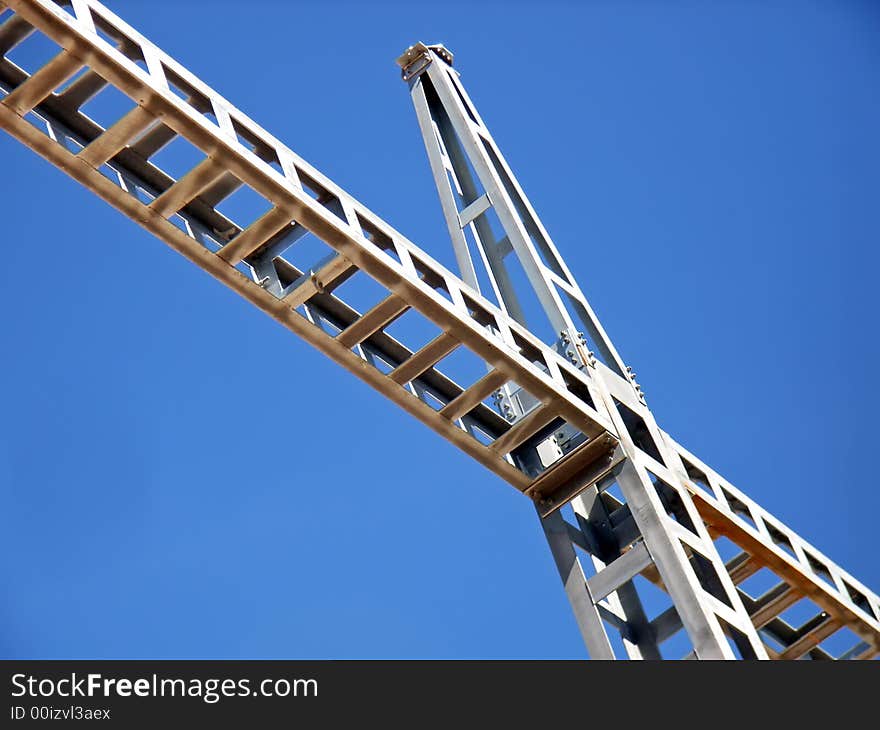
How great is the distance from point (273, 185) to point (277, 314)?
1.05 m

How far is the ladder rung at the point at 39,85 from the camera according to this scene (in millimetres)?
11406

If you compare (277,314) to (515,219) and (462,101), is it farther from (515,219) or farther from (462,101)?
(462,101)

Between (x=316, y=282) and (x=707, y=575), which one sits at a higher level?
(x=316, y=282)

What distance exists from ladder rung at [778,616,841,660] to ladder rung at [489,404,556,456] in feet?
13.9

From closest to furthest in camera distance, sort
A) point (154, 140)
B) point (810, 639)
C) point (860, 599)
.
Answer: point (154, 140), point (810, 639), point (860, 599)

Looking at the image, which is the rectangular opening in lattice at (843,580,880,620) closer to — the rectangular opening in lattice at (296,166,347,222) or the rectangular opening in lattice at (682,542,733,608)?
the rectangular opening in lattice at (682,542,733,608)

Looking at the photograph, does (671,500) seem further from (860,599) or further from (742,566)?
(860,599)

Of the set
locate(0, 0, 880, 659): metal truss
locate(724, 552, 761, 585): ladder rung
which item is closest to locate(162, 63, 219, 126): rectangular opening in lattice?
locate(0, 0, 880, 659): metal truss

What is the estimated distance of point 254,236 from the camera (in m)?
12.2

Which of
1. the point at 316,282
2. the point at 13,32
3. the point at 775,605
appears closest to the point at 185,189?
the point at 316,282

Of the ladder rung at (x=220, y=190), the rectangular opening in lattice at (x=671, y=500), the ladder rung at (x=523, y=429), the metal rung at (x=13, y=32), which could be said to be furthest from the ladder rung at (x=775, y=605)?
the metal rung at (x=13, y=32)

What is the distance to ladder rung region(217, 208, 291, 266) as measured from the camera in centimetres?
1211

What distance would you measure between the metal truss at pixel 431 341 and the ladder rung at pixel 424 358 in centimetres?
1

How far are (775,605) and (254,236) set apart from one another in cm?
630
